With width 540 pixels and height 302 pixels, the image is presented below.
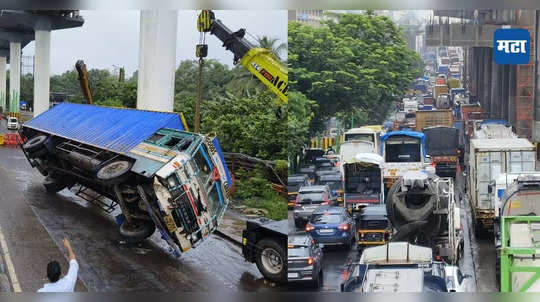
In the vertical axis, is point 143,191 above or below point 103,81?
below

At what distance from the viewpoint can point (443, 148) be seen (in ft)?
28.5

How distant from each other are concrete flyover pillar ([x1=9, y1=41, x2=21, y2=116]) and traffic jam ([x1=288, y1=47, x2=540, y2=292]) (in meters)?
4.06

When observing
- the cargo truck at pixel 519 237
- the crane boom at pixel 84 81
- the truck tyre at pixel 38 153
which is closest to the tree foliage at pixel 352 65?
the cargo truck at pixel 519 237

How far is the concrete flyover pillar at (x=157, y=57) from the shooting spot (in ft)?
30.3

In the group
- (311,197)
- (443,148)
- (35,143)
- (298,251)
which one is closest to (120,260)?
(298,251)

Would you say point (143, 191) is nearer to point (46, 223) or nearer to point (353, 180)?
point (46, 223)

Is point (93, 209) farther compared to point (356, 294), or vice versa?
point (93, 209)

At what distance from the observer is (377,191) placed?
8641 millimetres

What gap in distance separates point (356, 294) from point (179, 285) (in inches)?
71.9

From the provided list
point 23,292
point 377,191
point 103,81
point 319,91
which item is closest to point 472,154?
point 377,191

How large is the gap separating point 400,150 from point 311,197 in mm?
1059

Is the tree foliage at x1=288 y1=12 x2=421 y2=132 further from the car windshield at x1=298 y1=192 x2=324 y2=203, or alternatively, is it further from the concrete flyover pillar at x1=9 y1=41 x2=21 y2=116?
the concrete flyover pillar at x1=9 y1=41 x2=21 y2=116

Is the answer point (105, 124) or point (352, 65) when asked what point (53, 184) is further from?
point (352, 65)

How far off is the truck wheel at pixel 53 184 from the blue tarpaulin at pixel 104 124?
0.53 meters
